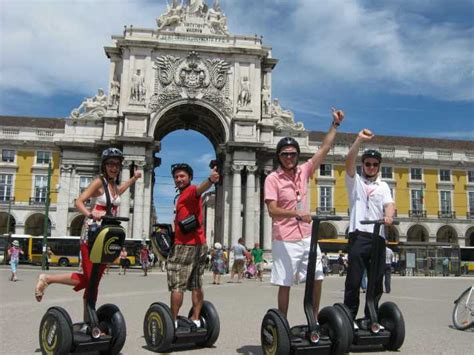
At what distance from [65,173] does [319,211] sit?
2454cm

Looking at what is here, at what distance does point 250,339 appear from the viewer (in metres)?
6.73

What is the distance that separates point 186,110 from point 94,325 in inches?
1588

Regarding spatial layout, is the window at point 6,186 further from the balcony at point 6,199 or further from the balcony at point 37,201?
the balcony at point 37,201

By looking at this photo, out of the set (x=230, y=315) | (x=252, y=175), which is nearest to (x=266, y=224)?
(x=252, y=175)

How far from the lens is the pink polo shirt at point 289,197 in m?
5.62

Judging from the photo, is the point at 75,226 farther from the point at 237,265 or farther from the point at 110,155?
the point at 110,155

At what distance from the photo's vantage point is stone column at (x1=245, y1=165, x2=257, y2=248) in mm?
40781

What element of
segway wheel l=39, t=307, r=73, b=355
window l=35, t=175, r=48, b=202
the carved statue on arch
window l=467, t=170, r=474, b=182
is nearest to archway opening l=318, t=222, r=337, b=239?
the carved statue on arch

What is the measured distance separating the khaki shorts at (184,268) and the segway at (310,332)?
1.24m

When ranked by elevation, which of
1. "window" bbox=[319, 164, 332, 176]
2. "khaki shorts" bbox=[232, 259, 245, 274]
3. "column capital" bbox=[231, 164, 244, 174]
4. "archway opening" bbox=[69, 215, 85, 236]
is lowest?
"khaki shorts" bbox=[232, 259, 245, 274]

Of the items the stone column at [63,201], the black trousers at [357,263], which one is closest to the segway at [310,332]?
Answer: the black trousers at [357,263]

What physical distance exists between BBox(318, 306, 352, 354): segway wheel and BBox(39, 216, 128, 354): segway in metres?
2.15

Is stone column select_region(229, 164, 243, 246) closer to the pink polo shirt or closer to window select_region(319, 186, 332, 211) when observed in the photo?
window select_region(319, 186, 332, 211)

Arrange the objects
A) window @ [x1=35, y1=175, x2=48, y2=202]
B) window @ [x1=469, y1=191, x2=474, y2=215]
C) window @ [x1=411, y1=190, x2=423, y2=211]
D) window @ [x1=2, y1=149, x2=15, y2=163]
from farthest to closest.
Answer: window @ [x1=469, y1=191, x2=474, y2=215]
window @ [x1=411, y1=190, x2=423, y2=211]
window @ [x1=2, y1=149, x2=15, y2=163]
window @ [x1=35, y1=175, x2=48, y2=202]
